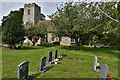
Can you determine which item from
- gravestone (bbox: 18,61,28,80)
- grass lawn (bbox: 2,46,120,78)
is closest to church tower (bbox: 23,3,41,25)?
grass lawn (bbox: 2,46,120,78)

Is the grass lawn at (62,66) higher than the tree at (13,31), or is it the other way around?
the tree at (13,31)

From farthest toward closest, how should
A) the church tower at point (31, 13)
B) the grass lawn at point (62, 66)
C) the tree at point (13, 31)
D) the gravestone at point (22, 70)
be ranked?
the church tower at point (31, 13), the tree at point (13, 31), the grass lawn at point (62, 66), the gravestone at point (22, 70)

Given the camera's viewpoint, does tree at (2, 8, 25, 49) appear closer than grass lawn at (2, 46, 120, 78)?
No

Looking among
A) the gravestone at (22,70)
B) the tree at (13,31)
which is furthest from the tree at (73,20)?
the gravestone at (22,70)

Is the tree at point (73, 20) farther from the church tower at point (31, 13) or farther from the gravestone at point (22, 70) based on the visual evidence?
Answer: the church tower at point (31, 13)

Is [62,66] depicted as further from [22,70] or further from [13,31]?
[13,31]

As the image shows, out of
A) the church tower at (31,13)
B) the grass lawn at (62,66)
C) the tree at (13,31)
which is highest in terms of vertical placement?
the church tower at (31,13)

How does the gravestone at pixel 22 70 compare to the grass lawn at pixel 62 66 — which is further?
the grass lawn at pixel 62 66

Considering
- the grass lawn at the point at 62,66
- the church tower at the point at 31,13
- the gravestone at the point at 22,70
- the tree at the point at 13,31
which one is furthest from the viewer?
the church tower at the point at 31,13

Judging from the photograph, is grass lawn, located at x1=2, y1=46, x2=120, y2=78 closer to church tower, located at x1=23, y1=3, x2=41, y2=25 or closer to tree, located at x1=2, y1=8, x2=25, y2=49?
tree, located at x1=2, y1=8, x2=25, y2=49

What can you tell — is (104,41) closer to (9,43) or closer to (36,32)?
(36,32)

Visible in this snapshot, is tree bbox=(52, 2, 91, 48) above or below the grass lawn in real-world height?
above

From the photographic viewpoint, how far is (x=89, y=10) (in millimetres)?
38656

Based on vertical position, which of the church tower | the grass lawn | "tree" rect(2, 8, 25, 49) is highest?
the church tower
